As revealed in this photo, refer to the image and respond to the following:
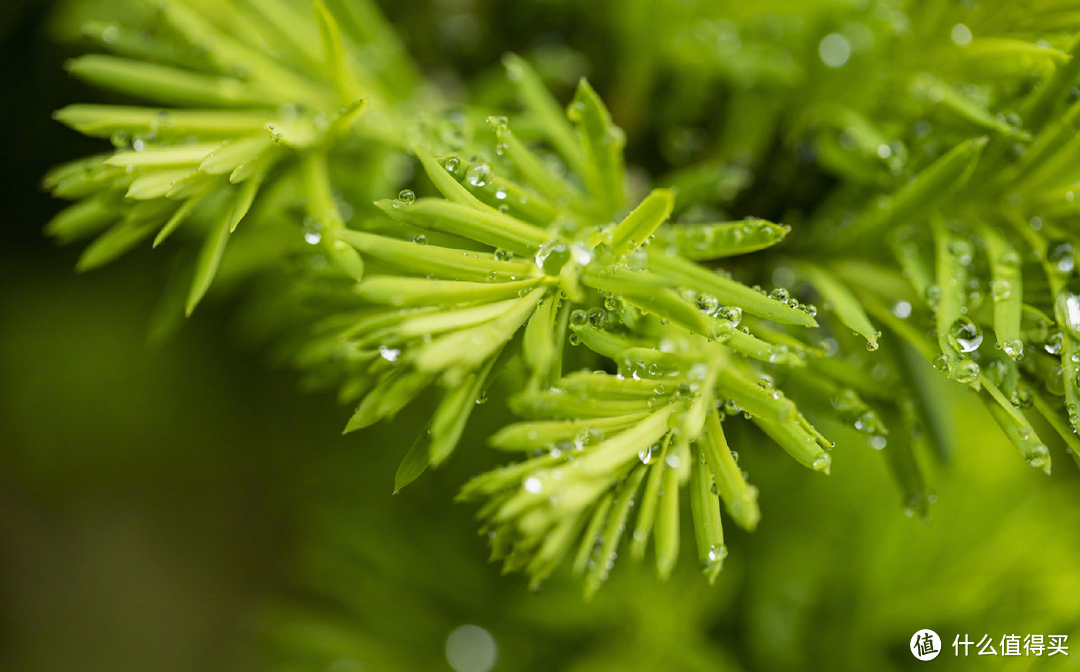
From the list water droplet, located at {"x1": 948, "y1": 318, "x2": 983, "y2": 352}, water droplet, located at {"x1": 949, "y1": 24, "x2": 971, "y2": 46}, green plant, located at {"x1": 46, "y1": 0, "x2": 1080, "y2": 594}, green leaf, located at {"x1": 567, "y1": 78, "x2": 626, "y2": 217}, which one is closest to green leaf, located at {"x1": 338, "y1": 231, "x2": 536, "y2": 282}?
green plant, located at {"x1": 46, "y1": 0, "x2": 1080, "y2": 594}

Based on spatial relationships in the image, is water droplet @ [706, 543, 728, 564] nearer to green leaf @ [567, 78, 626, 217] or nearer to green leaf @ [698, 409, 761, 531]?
green leaf @ [698, 409, 761, 531]

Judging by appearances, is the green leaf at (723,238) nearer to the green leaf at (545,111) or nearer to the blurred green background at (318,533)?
the green leaf at (545,111)

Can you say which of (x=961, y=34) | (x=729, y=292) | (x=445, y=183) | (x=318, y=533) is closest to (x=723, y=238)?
(x=729, y=292)

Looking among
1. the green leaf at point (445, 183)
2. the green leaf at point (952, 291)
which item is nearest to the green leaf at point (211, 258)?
the green leaf at point (445, 183)

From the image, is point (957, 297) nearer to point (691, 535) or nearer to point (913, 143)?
point (913, 143)

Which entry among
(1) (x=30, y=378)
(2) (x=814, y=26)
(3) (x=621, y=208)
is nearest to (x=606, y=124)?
(3) (x=621, y=208)

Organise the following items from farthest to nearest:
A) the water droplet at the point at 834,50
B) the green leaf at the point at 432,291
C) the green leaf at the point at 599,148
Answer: the water droplet at the point at 834,50 → the green leaf at the point at 599,148 → the green leaf at the point at 432,291

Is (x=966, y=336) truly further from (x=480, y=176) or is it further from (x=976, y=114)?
(x=480, y=176)
